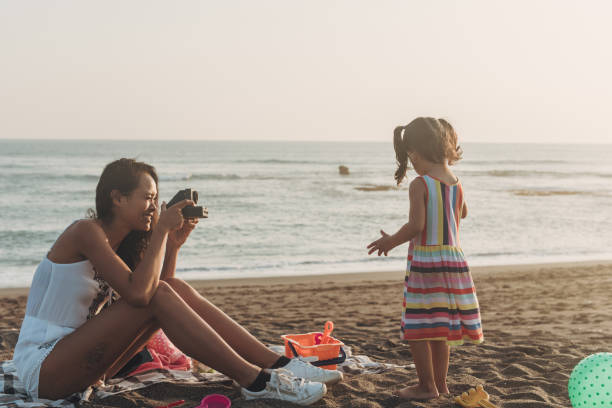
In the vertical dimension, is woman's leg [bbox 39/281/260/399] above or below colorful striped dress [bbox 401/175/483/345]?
below

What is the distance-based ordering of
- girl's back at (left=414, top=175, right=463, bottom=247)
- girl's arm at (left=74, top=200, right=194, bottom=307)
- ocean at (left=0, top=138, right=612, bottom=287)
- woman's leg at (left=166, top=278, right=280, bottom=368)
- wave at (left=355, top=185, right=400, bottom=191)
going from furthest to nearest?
wave at (left=355, top=185, right=400, bottom=191), ocean at (left=0, top=138, right=612, bottom=287), woman's leg at (left=166, top=278, right=280, bottom=368), girl's back at (left=414, top=175, right=463, bottom=247), girl's arm at (left=74, top=200, right=194, bottom=307)

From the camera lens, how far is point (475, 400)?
3.06 meters

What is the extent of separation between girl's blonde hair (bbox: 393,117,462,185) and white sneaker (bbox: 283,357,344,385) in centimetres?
117

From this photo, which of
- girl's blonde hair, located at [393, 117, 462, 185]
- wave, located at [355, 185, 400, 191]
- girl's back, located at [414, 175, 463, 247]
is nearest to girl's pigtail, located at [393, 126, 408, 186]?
girl's blonde hair, located at [393, 117, 462, 185]

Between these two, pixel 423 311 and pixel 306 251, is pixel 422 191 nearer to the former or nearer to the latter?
pixel 423 311

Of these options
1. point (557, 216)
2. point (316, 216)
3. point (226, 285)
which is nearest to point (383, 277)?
point (226, 285)

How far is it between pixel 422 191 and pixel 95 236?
166cm

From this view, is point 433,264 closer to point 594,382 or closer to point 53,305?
point 594,382

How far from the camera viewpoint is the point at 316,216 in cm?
1816

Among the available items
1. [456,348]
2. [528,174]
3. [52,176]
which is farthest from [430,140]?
[528,174]

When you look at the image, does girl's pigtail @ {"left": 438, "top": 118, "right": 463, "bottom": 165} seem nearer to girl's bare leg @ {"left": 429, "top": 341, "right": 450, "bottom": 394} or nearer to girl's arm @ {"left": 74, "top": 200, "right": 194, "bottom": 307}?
girl's bare leg @ {"left": 429, "top": 341, "right": 450, "bottom": 394}

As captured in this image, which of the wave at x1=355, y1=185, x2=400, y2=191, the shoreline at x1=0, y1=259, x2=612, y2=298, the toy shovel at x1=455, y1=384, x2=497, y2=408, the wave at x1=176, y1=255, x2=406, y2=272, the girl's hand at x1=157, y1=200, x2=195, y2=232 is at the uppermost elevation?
the girl's hand at x1=157, y1=200, x2=195, y2=232

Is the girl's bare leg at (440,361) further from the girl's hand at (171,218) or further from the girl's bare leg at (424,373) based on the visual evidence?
the girl's hand at (171,218)

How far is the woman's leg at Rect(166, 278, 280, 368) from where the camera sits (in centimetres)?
331
